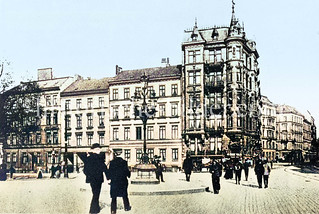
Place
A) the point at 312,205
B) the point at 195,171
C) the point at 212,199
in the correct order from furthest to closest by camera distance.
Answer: the point at 195,171, the point at 212,199, the point at 312,205

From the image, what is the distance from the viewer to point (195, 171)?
37.9 metres

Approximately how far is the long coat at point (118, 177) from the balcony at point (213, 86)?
25.3 m

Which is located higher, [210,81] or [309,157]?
[210,81]

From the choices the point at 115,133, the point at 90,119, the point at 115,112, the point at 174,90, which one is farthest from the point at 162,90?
the point at 90,119

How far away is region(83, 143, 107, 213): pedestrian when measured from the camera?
10.7 meters

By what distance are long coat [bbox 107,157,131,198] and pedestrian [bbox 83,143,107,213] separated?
30cm

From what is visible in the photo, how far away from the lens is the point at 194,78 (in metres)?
38.6

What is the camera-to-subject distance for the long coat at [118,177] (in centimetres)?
1088

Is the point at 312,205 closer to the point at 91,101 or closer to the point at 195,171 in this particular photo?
the point at 195,171

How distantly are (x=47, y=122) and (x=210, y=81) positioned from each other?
16.5m

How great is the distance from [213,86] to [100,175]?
2714 centimetres

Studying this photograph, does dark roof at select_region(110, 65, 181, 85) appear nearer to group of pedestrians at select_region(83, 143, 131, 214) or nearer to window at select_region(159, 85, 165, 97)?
window at select_region(159, 85, 165, 97)

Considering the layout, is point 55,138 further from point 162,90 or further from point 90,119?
point 162,90

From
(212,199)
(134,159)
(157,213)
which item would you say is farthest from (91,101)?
(157,213)
